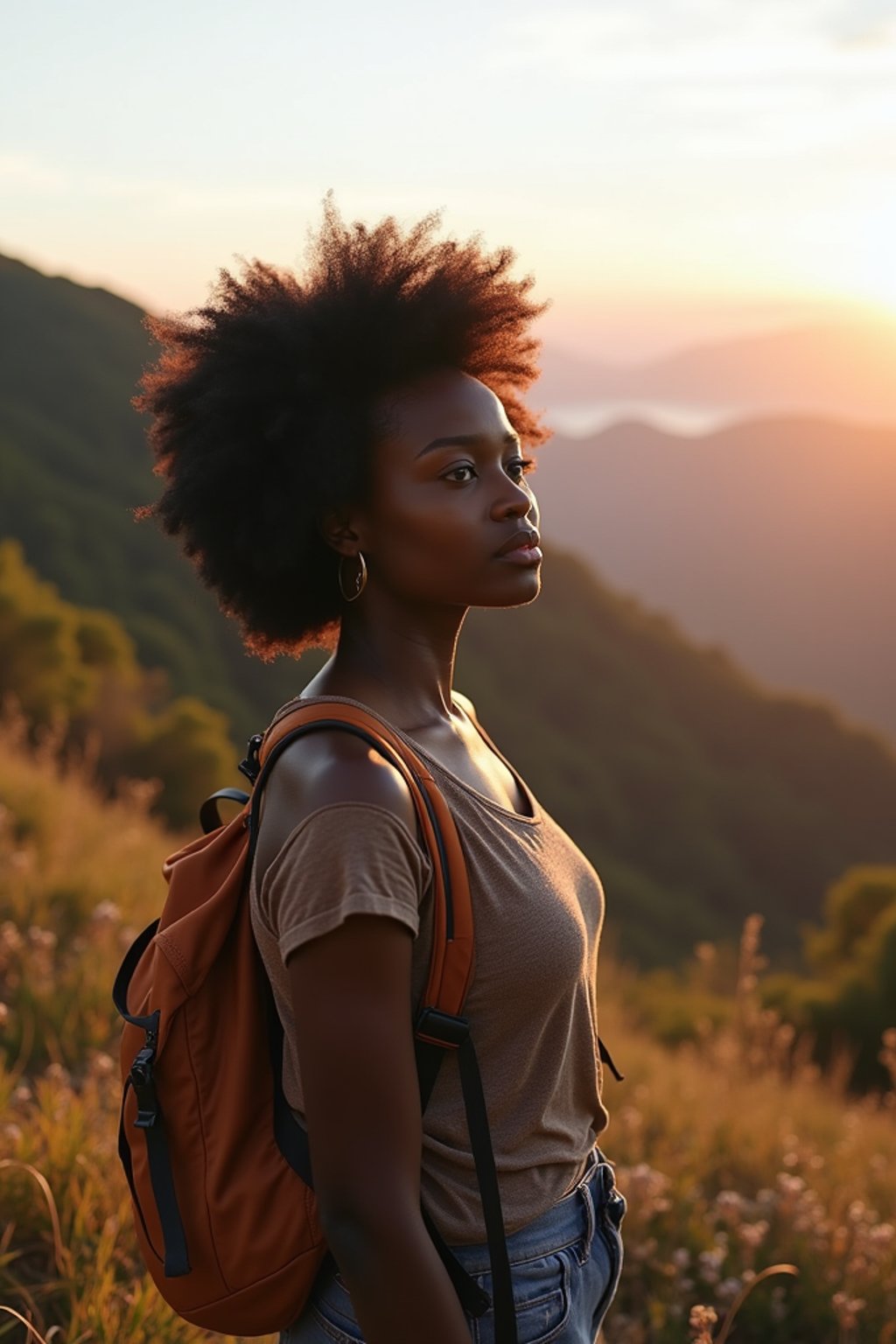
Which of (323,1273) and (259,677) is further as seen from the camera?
(259,677)

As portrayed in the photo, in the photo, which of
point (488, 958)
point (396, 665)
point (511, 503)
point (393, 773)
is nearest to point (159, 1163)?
point (488, 958)

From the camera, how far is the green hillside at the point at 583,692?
4869 cm

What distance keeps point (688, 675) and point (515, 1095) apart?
235 feet

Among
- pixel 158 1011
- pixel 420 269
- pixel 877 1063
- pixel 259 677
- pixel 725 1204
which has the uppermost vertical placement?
pixel 420 269

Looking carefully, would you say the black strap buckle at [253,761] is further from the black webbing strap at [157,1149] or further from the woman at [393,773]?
the black webbing strap at [157,1149]

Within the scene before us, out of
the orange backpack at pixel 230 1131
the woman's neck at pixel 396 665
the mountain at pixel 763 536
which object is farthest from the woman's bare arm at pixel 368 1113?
the mountain at pixel 763 536

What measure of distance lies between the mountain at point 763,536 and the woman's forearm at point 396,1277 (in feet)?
366

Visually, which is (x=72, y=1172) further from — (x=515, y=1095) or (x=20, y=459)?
(x=20, y=459)

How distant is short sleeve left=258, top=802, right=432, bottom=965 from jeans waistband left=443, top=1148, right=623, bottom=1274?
51 centimetres

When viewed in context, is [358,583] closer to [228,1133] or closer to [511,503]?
[511,503]

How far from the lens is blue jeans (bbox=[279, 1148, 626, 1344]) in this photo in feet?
6.07

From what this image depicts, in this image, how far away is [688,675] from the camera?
237ft

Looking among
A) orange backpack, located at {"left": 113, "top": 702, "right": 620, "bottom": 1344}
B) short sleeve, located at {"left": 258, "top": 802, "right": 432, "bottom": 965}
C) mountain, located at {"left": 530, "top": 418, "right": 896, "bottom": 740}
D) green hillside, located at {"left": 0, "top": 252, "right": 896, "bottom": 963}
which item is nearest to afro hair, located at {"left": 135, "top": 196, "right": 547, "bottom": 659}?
orange backpack, located at {"left": 113, "top": 702, "right": 620, "bottom": 1344}

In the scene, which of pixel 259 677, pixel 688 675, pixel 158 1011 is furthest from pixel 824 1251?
pixel 688 675
